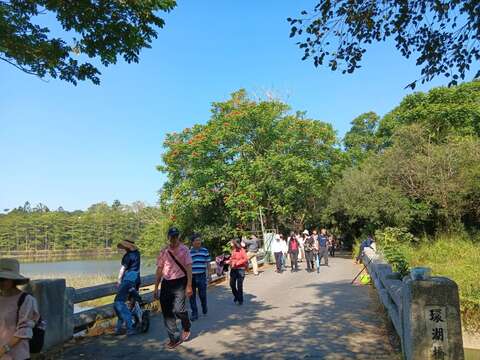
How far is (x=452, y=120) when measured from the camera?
38.1m

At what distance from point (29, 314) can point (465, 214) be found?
27.1 m

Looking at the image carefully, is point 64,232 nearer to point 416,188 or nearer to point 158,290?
point 416,188

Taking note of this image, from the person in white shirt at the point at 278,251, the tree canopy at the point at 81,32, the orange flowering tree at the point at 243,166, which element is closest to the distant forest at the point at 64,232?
the orange flowering tree at the point at 243,166

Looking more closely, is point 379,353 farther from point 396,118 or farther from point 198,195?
point 396,118

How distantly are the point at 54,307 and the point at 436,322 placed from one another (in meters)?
5.39

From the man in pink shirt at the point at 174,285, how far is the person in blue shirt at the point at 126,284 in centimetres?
66

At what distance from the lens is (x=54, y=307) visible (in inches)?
282

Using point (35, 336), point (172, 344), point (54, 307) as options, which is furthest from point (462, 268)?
point (35, 336)

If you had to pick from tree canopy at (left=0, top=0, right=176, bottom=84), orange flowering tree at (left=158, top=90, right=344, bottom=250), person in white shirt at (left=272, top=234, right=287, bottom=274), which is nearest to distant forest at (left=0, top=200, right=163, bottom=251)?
orange flowering tree at (left=158, top=90, right=344, bottom=250)

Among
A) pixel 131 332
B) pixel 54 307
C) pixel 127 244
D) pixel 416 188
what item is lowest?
pixel 131 332

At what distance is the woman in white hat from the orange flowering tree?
84.2ft

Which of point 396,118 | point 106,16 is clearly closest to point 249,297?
point 106,16

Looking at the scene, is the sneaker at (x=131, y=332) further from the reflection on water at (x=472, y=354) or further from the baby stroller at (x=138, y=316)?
the reflection on water at (x=472, y=354)

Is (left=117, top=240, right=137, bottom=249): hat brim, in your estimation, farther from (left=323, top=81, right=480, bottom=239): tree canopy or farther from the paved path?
(left=323, top=81, right=480, bottom=239): tree canopy
